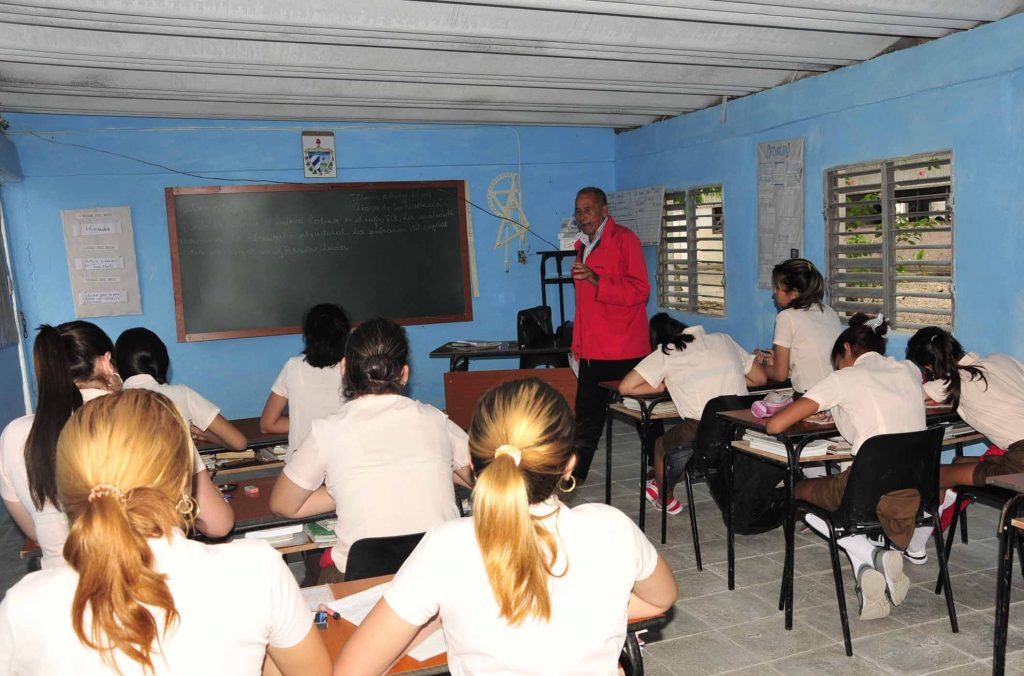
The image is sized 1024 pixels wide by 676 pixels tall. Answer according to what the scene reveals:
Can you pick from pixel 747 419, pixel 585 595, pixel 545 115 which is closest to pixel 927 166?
pixel 747 419

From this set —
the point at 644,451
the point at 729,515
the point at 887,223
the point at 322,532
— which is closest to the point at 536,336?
the point at 644,451

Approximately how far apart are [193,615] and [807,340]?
4.04 m

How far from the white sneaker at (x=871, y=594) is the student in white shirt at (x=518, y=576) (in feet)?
7.42

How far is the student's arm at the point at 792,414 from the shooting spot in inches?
138

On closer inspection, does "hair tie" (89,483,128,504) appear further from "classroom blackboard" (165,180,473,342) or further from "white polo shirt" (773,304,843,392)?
"classroom blackboard" (165,180,473,342)

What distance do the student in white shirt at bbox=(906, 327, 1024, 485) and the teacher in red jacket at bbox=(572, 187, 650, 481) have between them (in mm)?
2001

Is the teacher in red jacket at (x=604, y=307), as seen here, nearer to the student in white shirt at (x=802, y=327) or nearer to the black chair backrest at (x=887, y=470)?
the student in white shirt at (x=802, y=327)

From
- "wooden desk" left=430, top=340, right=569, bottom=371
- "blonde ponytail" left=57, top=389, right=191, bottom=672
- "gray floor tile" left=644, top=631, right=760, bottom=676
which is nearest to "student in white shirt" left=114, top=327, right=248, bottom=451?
"gray floor tile" left=644, top=631, right=760, bottom=676

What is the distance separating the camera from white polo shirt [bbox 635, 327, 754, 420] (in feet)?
15.0

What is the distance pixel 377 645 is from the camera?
153cm

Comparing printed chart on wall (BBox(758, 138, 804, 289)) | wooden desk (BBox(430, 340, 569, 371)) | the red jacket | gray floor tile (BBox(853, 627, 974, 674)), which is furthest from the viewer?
wooden desk (BBox(430, 340, 569, 371))

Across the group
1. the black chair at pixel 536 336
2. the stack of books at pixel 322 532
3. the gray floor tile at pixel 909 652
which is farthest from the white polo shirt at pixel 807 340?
the stack of books at pixel 322 532

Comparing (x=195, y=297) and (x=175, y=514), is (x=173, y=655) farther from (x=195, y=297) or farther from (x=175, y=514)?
(x=195, y=297)

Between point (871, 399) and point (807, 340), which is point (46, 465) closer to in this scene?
point (871, 399)
